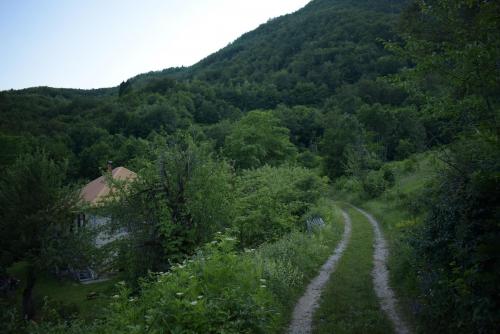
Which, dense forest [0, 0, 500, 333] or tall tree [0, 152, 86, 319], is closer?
dense forest [0, 0, 500, 333]

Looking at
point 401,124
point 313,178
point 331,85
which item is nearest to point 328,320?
point 313,178

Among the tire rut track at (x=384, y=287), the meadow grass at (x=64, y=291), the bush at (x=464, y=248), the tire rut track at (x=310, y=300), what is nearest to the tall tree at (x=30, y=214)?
the meadow grass at (x=64, y=291)

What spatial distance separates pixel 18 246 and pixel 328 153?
1669 inches

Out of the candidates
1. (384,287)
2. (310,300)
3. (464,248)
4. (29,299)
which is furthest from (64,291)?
(464,248)

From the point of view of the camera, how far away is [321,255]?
14852 mm

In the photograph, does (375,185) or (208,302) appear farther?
(375,185)

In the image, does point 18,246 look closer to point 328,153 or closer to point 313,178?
point 313,178

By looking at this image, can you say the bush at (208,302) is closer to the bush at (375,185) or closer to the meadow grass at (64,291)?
the meadow grass at (64,291)

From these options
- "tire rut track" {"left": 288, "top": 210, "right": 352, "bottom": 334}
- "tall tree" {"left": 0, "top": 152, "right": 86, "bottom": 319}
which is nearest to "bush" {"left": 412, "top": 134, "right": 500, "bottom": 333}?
"tire rut track" {"left": 288, "top": 210, "right": 352, "bottom": 334}

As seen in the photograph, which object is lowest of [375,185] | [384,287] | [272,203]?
[375,185]

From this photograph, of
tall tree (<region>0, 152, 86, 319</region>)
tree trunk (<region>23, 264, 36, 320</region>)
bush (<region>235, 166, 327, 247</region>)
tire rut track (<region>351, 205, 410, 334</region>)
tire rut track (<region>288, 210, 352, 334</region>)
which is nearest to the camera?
tire rut track (<region>351, 205, 410, 334</region>)

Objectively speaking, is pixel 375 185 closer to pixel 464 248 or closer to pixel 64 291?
pixel 64 291

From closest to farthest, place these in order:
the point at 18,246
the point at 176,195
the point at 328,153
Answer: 1. the point at 176,195
2. the point at 18,246
3. the point at 328,153

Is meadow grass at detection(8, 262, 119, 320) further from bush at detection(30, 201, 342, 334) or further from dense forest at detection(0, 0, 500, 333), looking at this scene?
bush at detection(30, 201, 342, 334)
